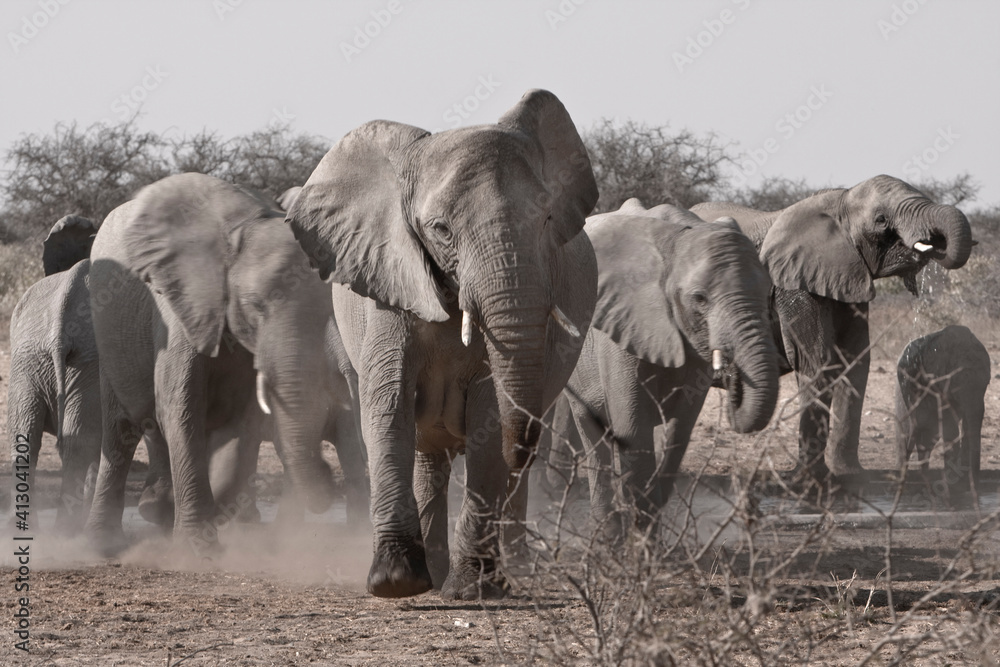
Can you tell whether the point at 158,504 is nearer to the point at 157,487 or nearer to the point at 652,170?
the point at 157,487

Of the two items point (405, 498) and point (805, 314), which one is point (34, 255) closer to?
point (805, 314)

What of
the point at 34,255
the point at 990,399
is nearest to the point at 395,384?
the point at 990,399

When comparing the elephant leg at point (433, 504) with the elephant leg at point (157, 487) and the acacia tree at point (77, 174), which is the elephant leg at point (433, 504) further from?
the acacia tree at point (77, 174)

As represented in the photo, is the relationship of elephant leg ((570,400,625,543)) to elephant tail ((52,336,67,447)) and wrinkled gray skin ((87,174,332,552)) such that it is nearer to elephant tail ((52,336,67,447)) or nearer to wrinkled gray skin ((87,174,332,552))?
wrinkled gray skin ((87,174,332,552))

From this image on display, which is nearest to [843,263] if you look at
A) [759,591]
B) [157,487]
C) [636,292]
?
[636,292]

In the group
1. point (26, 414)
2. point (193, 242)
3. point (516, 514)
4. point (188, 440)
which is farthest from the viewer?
point (26, 414)

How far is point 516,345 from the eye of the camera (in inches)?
161

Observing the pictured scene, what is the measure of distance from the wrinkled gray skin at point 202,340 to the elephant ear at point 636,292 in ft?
4.47

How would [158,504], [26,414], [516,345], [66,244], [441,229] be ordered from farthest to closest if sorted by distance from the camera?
[66,244]
[26,414]
[158,504]
[441,229]
[516,345]

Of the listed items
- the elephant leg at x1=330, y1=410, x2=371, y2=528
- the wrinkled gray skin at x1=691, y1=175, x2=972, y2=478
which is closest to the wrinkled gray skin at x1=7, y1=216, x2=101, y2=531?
the elephant leg at x1=330, y1=410, x2=371, y2=528

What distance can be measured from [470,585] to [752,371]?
1736 mm

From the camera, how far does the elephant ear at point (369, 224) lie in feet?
14.7

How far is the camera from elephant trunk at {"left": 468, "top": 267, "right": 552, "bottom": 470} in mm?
4082

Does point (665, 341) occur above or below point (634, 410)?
above
